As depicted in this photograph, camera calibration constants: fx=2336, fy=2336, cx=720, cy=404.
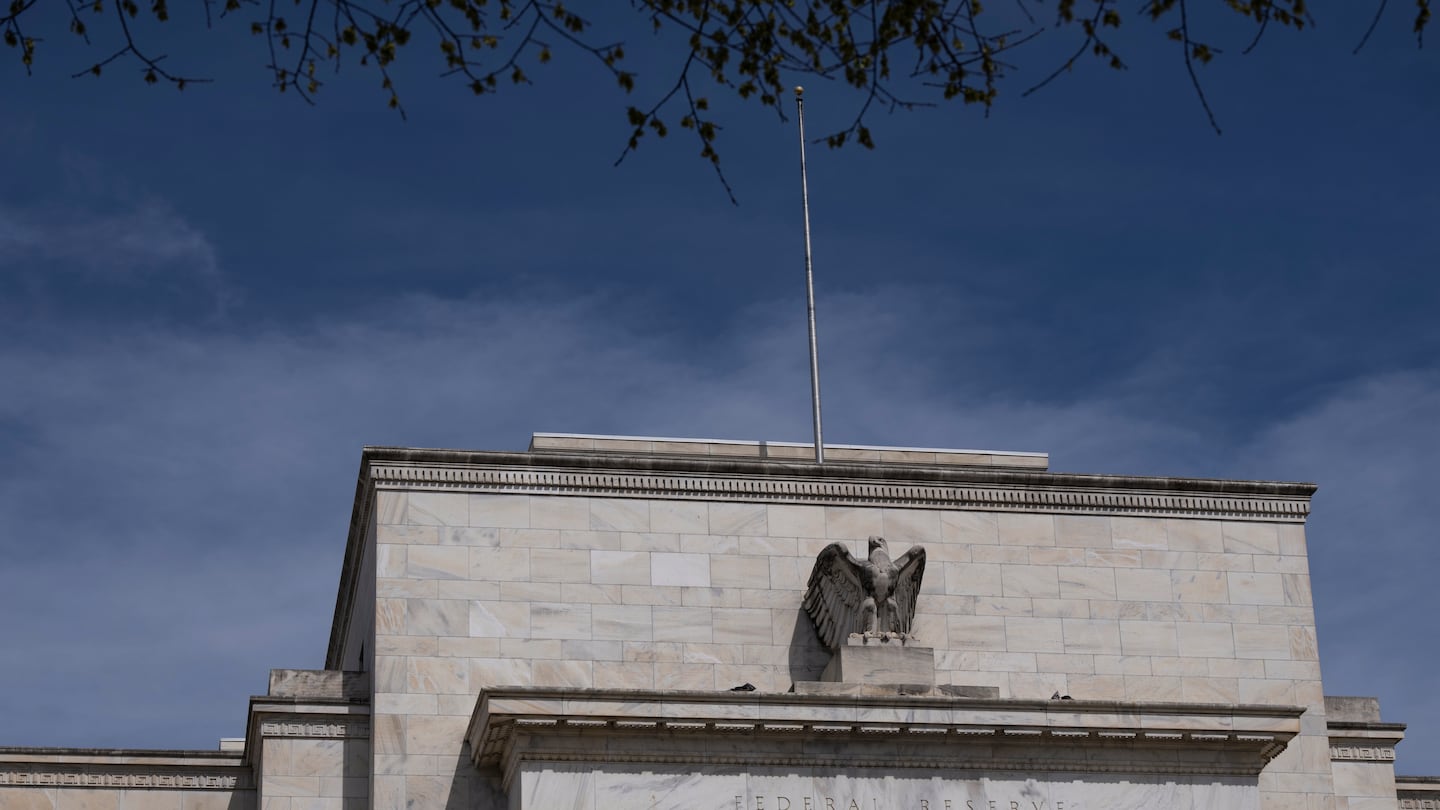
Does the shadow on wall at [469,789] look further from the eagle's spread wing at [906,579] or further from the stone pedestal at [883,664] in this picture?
the eagle's spread wing at [906,579]

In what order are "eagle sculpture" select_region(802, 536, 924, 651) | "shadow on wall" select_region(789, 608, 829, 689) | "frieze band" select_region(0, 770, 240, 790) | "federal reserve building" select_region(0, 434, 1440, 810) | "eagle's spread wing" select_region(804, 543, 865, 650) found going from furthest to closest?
"frieze band" select_region(0, 770, 240, 790)
"shadow on wall" select_region(789, 608, 829, 689)
"eagle's spread wing" select_region(804, 543, 865, 650)
"eagle sculpture" select_region(802, 536, 924, 651)
"federal reserve building" select_region(0, 434, 1440, 810)

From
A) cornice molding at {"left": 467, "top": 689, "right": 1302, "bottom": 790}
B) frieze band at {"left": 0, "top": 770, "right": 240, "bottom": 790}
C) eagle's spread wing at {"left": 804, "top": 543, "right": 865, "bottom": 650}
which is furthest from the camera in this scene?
frieze band at {"left": 0, "top": 770, "right": 240, "bottom": 790}

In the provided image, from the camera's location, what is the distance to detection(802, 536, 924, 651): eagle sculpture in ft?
106

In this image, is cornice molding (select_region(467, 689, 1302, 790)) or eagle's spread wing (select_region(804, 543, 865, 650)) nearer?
cornice molding (select_region(467, 689, 1302, 790))

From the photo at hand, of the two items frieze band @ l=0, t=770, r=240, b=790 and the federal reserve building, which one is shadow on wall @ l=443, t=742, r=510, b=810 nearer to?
the federal reserve building

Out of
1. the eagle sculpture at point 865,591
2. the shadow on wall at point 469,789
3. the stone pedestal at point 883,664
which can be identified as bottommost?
the shadow on wall at point 469,789

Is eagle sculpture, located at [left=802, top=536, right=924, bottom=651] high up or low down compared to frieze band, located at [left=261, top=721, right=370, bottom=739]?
up

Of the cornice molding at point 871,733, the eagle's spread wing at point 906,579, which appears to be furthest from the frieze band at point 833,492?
the cornice molding at point 871,733

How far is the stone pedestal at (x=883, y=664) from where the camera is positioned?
1256 inches

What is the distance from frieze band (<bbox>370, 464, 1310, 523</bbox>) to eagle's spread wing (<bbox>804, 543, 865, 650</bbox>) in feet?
4.70

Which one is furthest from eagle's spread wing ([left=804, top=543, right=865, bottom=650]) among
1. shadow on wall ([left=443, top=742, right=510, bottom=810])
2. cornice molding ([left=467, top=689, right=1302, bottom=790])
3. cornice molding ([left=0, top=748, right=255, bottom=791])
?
cornice molding ([left=0, top=748, right=255, bottom=791])

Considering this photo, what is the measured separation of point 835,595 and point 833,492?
1.96 metres

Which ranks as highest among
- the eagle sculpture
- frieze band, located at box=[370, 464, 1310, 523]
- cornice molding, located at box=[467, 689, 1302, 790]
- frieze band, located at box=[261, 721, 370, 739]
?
frieze band, located at box=[370, 464, 1310, 523]

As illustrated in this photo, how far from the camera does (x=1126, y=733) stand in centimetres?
3100
